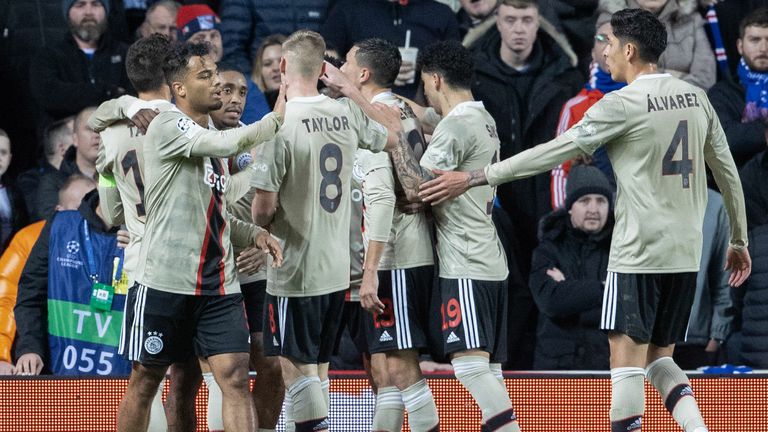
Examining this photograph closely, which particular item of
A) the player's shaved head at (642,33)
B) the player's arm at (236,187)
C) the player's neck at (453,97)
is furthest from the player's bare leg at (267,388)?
the player's shaved head at (642,33)

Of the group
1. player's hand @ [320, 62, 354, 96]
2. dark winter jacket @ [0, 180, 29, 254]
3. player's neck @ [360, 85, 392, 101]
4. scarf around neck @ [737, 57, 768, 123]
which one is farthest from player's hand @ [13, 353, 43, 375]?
scarf around neck @ [737, 57, 768, 123]

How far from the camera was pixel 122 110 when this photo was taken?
24.5ft

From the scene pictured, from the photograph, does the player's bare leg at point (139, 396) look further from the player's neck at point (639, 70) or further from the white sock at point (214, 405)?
the player's neck at point (639, 70)

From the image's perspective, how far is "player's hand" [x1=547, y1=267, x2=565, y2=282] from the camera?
1002cm

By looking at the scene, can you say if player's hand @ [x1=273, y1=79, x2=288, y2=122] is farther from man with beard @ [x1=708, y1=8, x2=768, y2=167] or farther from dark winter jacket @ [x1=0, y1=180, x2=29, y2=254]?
man with beard @ [x1=708, y1=8, x2=768, y2=167]

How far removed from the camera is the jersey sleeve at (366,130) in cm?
766

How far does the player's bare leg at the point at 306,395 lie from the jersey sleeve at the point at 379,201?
2.75 feet

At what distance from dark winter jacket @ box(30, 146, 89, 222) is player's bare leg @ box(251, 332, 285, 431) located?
10.3 ft

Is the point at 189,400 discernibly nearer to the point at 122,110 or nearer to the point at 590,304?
the point at 122,110

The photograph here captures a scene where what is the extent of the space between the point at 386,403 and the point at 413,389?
0.67 feet

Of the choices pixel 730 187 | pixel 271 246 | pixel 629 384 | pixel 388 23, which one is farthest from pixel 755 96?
pixel 271 246

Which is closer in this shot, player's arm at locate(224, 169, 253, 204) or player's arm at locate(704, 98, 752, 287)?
player's arm at locate(704, 98, 752, 287)

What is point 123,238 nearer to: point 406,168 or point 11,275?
point 406,168

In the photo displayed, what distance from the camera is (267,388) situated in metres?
8.21
